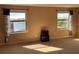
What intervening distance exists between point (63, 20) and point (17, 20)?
317 cm

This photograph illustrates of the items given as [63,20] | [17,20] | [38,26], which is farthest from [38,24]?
[63,20]

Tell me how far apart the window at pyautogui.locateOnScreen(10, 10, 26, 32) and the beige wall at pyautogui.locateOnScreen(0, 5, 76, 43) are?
9.1 inches

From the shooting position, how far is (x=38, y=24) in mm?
10086

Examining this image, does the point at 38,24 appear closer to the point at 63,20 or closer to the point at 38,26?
the point at 38,26

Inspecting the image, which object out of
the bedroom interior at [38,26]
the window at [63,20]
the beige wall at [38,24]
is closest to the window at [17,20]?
the bedroom interior at [38,26]

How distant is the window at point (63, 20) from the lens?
11.1m

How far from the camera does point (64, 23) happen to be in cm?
1126

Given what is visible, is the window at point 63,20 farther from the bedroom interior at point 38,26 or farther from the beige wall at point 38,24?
the beige wall at point 38,24

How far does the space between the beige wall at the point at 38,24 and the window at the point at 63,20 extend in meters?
0.33

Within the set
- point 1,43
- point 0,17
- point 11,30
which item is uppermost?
point 0,17
